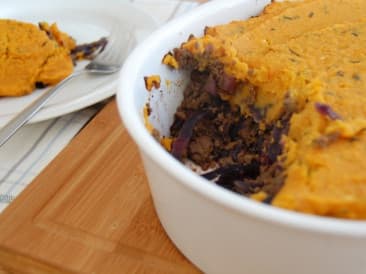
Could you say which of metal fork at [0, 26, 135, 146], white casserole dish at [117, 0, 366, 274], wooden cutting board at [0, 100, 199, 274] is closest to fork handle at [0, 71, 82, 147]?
metal fork at [0, 26, 135, 146]

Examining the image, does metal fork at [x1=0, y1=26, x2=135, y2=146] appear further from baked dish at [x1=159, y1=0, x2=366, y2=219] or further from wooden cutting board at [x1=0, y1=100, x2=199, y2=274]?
baked dish at [x1=159, y1=0, x2=366, y2=219]

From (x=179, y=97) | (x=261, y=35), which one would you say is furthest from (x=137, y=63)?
(x=261, y=35)

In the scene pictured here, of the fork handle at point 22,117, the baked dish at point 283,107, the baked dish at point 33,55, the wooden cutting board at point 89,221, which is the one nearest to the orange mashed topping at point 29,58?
the baked dish at point 33,55

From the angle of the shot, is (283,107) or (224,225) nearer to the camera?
(224,225)

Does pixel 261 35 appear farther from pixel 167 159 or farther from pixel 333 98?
pixel 167 159

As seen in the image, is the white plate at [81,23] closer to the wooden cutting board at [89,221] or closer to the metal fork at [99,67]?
the metal fork at [99,67]

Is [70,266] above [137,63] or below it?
below

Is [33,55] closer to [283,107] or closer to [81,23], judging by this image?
[81,23]

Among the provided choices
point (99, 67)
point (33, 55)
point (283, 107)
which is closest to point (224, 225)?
point (283, 107)
